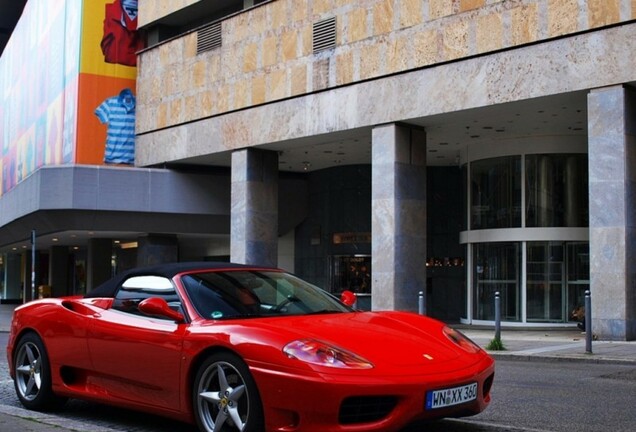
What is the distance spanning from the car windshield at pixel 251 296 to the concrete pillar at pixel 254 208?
21287mm

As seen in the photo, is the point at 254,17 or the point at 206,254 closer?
the point at 254,17

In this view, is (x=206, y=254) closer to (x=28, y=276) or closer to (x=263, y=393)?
(x=28, y=276)

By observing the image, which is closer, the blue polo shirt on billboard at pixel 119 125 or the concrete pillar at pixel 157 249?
the blue polo shirt on billboard at pixel 119 125

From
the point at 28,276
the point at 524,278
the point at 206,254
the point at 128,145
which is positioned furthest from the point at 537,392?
the point at 28,276

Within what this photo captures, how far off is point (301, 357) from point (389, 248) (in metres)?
18.1

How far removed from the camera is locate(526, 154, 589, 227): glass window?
23.5 metres

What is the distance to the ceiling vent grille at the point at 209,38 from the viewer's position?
2955 centimetres

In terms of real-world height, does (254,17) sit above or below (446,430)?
above

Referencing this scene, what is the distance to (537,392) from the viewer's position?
845 centimetres

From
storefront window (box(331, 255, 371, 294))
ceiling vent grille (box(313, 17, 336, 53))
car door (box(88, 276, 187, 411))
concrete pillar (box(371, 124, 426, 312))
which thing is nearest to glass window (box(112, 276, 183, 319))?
car door (box(88, 276, 187, 411))

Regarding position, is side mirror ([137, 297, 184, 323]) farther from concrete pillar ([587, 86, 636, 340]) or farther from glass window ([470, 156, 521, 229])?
glass window ([470, 156, 521, 229])

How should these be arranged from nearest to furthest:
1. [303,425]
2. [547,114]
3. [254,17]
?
[303,425], [547,114], [254,17]

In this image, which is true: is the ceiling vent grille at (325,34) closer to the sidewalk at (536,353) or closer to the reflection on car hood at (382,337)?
the sidewalk at (536,353)

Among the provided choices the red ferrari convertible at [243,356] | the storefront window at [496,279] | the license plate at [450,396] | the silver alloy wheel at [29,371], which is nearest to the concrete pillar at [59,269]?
the storefront window at [496,279]
